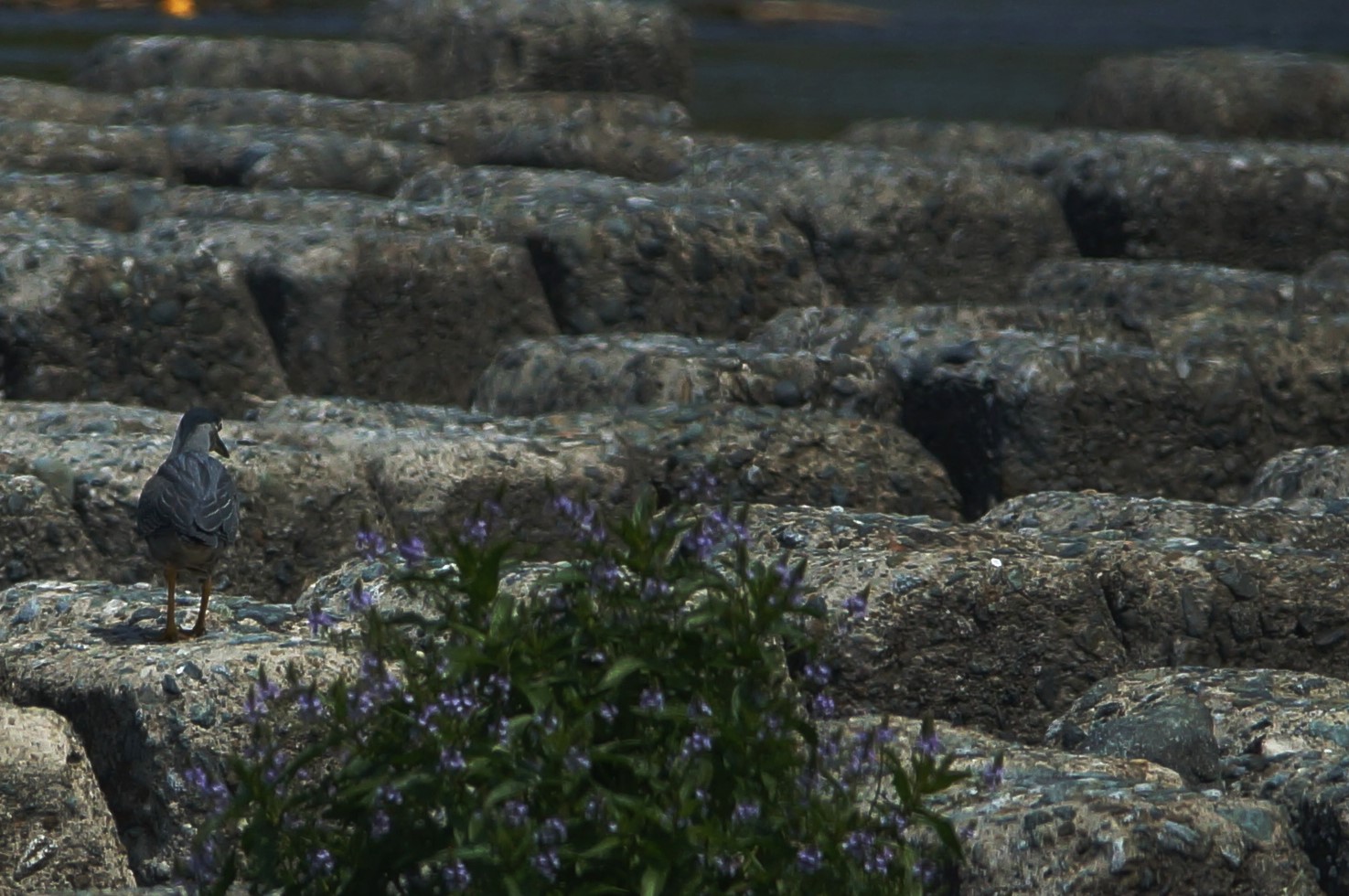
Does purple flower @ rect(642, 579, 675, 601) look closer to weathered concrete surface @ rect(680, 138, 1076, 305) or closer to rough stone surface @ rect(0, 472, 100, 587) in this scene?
rough stone surface @ rect(0, 472, 100, 587)

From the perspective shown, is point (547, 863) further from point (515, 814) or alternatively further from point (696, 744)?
point (696, 744)

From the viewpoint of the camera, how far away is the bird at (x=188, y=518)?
4.80 meters

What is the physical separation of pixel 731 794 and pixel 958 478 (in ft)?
12.0

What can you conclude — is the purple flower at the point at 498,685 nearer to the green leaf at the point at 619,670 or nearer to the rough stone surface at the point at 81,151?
the green leaf at the point at 619,670

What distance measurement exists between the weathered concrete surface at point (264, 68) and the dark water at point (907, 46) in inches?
159

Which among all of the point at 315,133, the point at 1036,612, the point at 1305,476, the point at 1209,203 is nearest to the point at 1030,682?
the point at 1036,612

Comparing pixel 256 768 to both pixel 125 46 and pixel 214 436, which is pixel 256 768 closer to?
pixel 214 436

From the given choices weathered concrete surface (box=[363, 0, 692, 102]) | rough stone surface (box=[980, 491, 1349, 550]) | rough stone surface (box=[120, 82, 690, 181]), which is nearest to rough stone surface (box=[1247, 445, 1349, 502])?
rough stone surface (box=[980, 491, 1349, 550])

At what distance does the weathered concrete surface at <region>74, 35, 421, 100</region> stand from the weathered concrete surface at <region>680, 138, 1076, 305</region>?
4.29 metres

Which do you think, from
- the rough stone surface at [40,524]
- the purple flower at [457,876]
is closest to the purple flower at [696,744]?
the purple flower at [457,876]

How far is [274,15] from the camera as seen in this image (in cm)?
2320

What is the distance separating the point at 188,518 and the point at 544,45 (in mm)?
8935

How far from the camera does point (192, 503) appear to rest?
190 inches

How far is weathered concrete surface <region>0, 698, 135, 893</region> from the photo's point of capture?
443 cm
